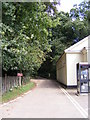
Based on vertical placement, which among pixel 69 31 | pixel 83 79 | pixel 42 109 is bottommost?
pixel 42 109

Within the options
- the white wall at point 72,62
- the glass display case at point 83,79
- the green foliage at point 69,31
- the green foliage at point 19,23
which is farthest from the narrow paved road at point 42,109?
the green foliage at point 69,31

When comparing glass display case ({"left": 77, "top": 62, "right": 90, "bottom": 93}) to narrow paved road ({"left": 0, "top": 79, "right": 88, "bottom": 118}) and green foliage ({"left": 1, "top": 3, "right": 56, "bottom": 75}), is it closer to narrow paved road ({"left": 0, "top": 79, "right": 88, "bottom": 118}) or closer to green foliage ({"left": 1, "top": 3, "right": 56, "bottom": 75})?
narrow paved road ({"left": 0, "top": 79, "right": 88, "bottom": 118})

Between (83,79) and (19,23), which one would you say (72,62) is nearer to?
(83,79)

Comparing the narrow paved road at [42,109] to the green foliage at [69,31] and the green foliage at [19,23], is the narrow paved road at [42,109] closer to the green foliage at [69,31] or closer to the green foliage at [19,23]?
the green foliage at [19,23]

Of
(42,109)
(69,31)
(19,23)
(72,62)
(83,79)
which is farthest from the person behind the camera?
(69,31)

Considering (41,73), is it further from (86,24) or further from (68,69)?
(68,69)

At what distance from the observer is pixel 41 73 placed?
48.1m

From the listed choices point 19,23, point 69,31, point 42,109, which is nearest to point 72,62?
point 19,23

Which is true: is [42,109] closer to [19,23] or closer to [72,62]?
[19,23]

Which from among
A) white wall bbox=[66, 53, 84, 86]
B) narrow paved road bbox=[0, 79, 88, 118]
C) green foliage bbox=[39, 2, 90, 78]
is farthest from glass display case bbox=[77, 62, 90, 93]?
green foliage bbox=[39, 2, 90, 78]

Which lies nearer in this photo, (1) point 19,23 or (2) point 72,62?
(1) point 19,23

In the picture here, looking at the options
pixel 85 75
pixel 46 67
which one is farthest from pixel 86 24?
pixel 85 75

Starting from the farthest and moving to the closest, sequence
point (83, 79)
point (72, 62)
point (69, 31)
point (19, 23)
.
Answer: point (69, 31) → point (72, 62) → point (83, 79) → point (19, 23)

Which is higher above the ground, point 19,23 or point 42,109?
point 19,23
